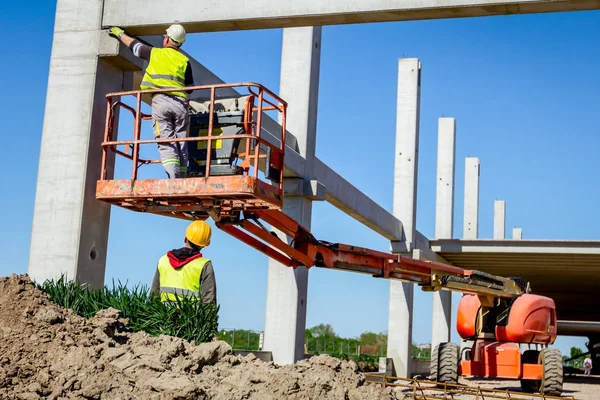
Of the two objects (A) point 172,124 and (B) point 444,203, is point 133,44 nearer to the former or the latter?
(A) point 172,124

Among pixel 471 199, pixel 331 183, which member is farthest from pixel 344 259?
pixel 471 199

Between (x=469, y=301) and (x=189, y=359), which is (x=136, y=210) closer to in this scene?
(x=189, y=359)

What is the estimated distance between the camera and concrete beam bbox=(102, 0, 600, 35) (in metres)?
9.91

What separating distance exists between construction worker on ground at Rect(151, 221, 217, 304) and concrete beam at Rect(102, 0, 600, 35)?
3.66m

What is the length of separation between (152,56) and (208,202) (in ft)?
6.72

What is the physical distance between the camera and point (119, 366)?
245 inches

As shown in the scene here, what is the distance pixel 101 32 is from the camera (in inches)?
411

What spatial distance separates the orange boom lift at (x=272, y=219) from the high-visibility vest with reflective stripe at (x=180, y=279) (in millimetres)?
760

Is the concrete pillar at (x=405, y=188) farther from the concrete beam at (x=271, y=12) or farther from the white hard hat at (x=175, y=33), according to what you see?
the white hard hat at (x=175, y=33)

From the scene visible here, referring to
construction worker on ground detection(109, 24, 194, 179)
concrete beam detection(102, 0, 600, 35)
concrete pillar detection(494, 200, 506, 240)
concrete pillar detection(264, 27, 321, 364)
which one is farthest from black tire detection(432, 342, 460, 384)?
concrete pillar detection(494, 200, 506, 240)

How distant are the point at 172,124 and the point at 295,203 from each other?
6.60 metres

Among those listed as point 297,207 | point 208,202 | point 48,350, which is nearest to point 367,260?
point 297,207

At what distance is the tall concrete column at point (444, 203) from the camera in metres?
29.2

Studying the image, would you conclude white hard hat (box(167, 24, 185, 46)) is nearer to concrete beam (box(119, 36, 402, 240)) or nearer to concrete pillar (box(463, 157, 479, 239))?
concrete beam (box(119, 36, 402, 240))
